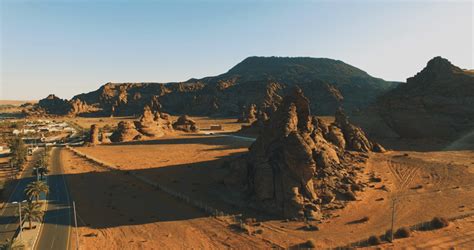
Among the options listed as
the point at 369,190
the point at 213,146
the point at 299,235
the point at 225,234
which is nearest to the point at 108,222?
the point at 225,234

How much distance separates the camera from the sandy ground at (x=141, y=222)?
29500 mm

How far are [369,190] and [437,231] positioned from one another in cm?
1190

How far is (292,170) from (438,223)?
15350 mm

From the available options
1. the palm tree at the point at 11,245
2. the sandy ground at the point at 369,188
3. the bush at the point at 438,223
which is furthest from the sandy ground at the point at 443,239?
the palm tree at the point at 11,245

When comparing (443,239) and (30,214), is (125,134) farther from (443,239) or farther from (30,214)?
(443,239)

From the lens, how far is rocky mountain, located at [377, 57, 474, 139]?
268 ft

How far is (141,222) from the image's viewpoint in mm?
34438

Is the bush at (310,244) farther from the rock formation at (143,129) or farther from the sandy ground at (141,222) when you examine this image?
the rock formation at (143,129)

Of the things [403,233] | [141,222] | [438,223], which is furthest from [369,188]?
[141,222]

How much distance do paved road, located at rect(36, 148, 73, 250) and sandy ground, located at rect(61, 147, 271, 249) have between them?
1.25 meters

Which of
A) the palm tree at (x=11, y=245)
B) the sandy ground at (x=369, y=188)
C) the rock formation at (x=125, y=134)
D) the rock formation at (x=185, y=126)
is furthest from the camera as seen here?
the rock formation at (x=185, y=126)

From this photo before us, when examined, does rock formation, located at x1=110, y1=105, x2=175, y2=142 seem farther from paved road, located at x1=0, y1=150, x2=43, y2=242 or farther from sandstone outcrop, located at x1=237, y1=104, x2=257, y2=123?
sandstone outcrop, located at x1=237, y1=104, x2=257, y2=123

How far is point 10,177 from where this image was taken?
58250 mm

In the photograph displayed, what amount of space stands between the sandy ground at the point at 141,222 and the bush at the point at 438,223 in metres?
16.9
